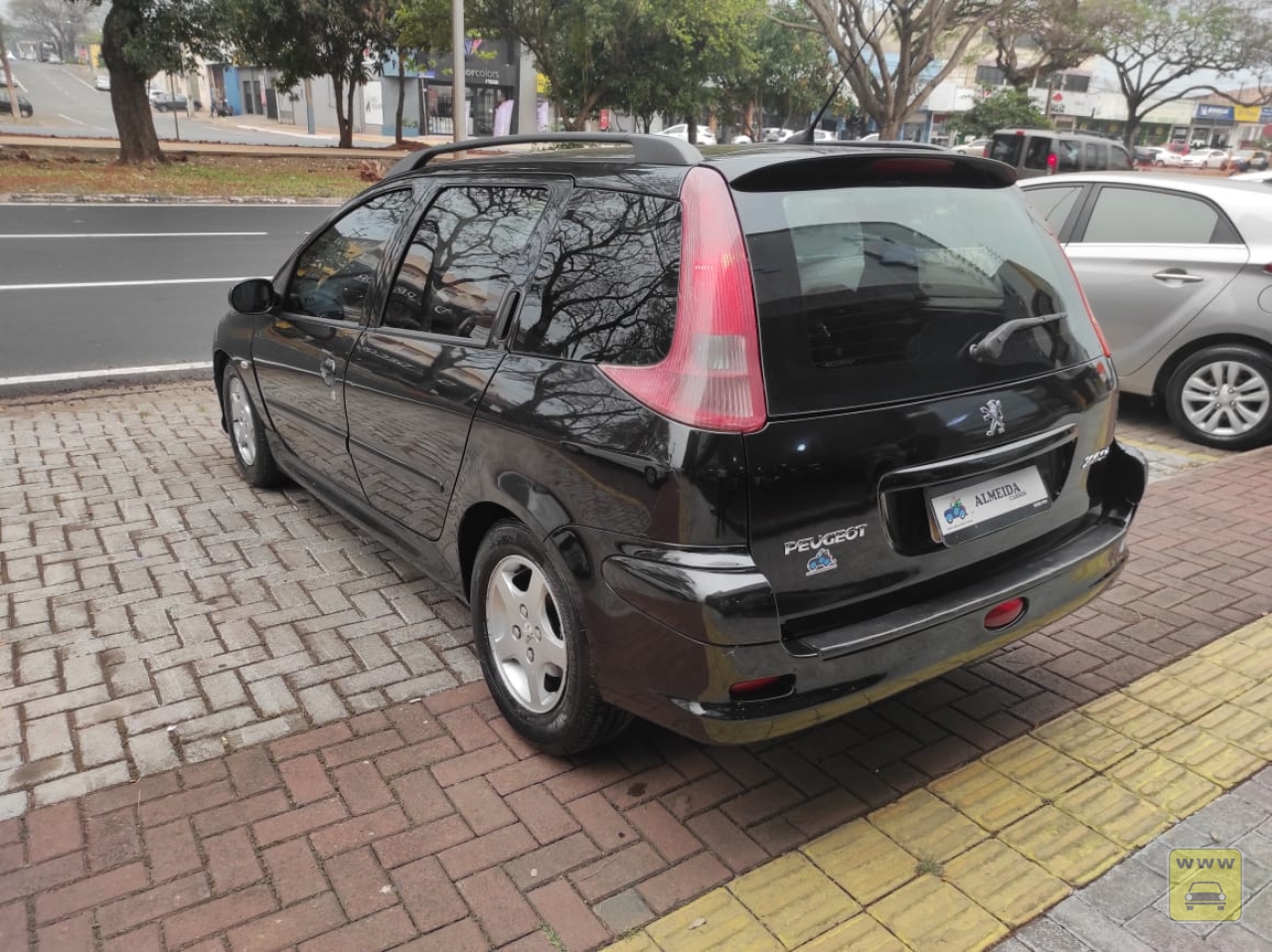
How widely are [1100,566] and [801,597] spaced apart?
3.87 feet

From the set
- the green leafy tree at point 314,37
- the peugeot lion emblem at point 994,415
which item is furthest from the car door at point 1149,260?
the green leafy tree at point 314,37

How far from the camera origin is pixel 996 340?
2.62 m

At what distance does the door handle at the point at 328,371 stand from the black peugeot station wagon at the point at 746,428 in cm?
58

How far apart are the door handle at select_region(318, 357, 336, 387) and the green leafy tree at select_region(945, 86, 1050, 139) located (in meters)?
44.6

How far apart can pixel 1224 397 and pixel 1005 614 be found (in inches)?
177

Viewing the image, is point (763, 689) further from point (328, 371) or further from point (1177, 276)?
point (1177, 276)

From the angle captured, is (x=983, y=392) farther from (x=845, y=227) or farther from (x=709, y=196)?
(x=709, y=196)

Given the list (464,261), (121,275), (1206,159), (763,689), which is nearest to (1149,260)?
(464,261)

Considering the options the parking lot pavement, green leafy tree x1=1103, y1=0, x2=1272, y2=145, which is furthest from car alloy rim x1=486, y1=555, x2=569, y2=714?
green leafy tree x1=1103, y1=0, x2=1272, y2=145

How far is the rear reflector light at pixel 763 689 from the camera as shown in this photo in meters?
2.26

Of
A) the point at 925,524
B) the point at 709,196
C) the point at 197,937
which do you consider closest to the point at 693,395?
the point at 709,196

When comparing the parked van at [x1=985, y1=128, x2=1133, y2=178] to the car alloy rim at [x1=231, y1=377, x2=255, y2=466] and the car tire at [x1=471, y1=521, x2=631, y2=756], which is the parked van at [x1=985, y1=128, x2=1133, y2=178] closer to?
the car alloy rim at [x1=231, y1=377, x2=255, y2=466]

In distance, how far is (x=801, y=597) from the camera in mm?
2291

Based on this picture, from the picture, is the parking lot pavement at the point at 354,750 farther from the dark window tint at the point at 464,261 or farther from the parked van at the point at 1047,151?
the parked van at the point at 1047,151
